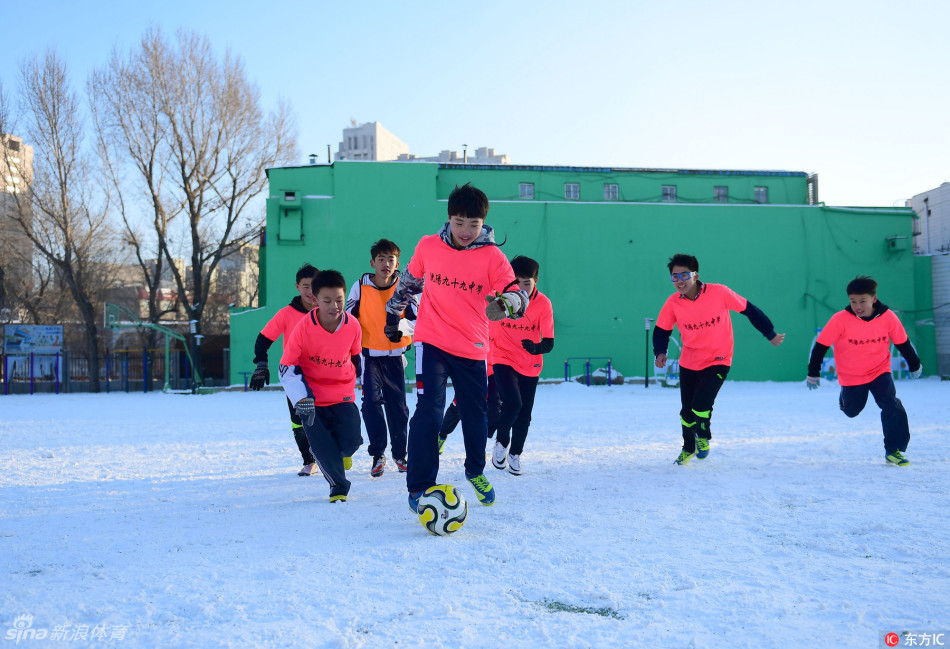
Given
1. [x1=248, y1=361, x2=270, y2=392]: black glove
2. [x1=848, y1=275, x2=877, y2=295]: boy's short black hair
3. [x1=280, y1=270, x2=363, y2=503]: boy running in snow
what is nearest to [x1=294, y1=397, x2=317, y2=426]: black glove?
[x1=280, y1=270, x2=363, y2=503]: boy running in snow

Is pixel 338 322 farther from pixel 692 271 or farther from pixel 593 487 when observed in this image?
pixel 692 271

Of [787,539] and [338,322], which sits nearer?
[787,539]

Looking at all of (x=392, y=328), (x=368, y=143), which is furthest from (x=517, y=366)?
(x=368, y=143)

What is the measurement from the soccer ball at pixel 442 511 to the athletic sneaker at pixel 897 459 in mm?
4213

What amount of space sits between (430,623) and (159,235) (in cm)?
3135

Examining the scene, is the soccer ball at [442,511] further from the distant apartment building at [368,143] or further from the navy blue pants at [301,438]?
the distant apartment building at [368,143]

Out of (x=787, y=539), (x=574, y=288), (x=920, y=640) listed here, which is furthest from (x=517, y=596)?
(x=574, y=288)

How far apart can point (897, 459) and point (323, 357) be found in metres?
4.82

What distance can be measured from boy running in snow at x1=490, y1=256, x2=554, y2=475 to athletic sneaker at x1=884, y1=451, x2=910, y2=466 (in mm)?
3045

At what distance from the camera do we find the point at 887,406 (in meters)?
6.47

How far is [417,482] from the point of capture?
411cm

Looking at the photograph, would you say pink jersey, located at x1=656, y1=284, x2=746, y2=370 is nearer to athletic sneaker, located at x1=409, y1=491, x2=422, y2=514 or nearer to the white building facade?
athletic sneaker, located at x1=409, y1=491, x2=422, y2=514

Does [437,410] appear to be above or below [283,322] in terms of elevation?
below

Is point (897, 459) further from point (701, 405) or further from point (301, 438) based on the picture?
point (301, 438)
